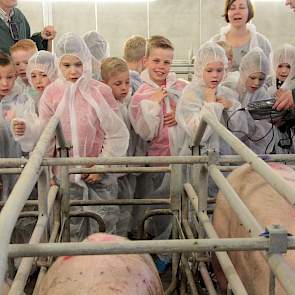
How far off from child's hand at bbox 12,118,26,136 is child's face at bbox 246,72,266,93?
118 centimetres

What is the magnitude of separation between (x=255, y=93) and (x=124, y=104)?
2.28 ft

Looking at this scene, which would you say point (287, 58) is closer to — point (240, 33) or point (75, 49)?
point (240, 33)

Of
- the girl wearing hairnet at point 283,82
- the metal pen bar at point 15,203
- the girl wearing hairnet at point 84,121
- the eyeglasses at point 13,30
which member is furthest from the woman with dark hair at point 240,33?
the metal pen bar at point 15,203

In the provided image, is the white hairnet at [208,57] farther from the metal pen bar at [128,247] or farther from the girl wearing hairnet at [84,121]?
the metal pen bar at [128,247]

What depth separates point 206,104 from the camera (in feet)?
8.43

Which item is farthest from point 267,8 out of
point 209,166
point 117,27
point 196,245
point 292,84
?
point 196,245

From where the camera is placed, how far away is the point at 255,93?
281cm

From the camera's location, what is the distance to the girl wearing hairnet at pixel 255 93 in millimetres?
2715

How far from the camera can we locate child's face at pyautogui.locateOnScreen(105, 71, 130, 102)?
2777 millimetres

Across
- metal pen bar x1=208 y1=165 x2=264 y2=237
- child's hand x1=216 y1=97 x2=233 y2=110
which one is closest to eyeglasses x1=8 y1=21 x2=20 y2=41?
child's hand x1=216 y1=97 x2=233 y2=110

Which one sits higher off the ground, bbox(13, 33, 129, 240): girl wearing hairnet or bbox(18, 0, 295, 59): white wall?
bbox(18, 0, 295, 59): white wall

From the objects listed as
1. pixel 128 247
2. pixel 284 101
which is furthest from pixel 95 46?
pixel 128 247

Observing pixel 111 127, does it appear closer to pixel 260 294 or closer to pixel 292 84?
pixel 292 84

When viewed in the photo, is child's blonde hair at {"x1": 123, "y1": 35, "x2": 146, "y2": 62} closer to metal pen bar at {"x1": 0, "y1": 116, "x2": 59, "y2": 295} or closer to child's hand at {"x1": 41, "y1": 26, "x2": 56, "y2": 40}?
child's hand at {"x1": 41, "y1": 26, "x2": 56, "y2": 40}
